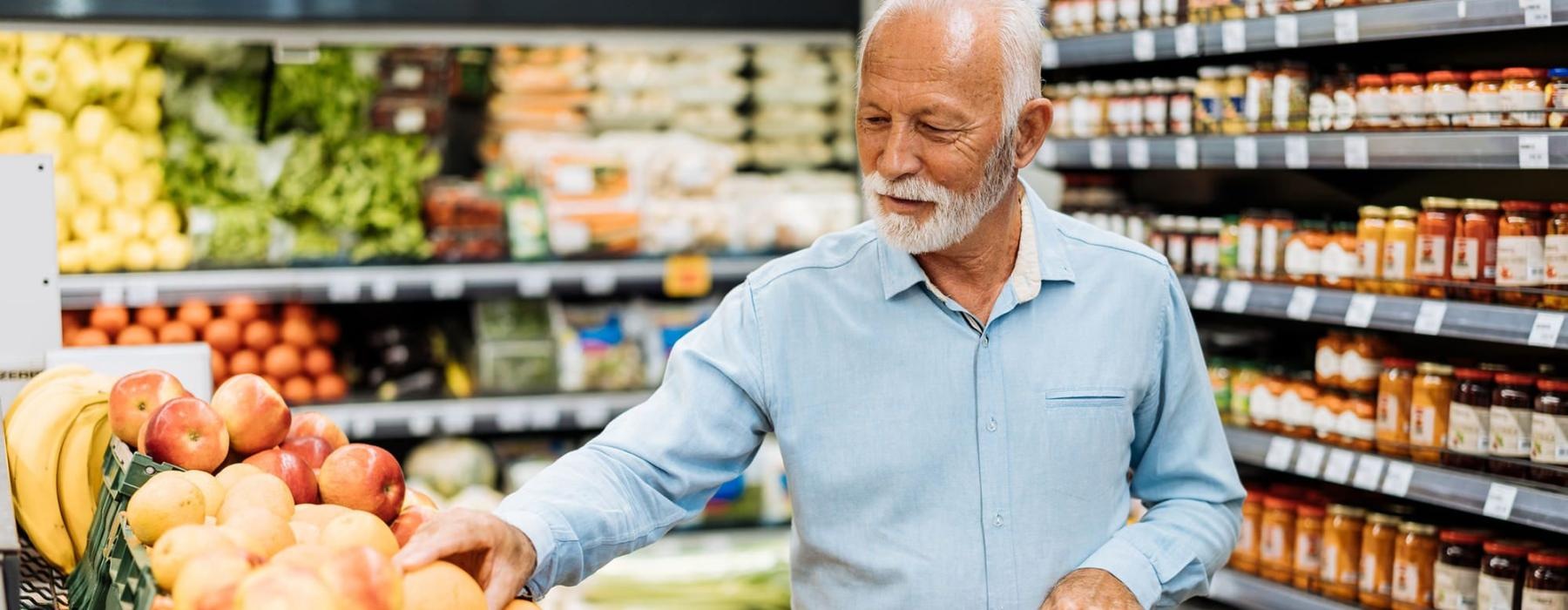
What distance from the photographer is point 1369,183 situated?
411 centimetres

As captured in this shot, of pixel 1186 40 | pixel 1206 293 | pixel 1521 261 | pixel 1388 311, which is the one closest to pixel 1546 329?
pixel 1521 261

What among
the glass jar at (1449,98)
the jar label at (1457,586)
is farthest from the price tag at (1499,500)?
the glass jar at (1449,98)

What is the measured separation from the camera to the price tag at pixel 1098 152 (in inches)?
169

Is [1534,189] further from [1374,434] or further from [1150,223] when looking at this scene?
[1150,223]

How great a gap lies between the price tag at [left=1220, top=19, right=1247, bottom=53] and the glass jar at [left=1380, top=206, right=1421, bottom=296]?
57cm

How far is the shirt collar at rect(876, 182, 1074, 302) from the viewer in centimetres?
197

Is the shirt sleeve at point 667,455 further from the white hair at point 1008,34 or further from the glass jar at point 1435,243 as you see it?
the glass jar at point 1435,243

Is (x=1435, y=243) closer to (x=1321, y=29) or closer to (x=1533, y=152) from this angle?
(x=1533, y=152)

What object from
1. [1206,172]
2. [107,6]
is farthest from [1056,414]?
[107,6]

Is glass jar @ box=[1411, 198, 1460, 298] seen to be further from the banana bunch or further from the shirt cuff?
the banana bunch

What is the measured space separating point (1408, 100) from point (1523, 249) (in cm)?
44

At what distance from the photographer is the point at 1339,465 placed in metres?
3.69

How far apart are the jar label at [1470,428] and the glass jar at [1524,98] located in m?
0.65

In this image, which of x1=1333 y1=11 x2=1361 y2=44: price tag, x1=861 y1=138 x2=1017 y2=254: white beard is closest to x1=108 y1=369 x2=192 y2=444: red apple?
x1=861 y1=138 x2=1017 y2=254: white beard
